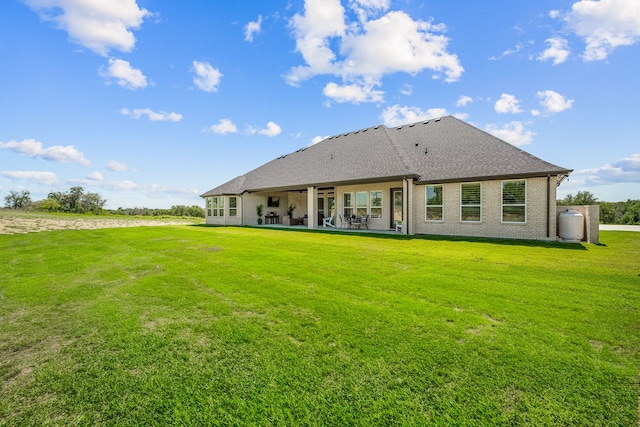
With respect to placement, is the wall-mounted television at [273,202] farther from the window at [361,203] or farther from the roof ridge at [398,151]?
the roof ridge at [398,151]

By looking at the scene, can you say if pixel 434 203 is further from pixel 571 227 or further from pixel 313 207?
pixel 313 207

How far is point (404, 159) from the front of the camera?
1602cm

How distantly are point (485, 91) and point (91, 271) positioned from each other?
19.4 meters

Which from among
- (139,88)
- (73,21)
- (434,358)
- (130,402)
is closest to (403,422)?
(434,358)

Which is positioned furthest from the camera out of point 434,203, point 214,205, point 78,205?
point 78,205

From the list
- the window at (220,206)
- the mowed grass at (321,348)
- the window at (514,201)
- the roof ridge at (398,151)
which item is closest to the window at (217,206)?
the window at (220,206)

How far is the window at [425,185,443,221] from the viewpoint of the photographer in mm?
14367

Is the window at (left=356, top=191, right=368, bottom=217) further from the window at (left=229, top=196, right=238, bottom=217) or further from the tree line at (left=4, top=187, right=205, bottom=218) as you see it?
the tree line at (left=4, top=187, right=205, bottom=218)

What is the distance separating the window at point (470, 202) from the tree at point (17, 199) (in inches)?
3963

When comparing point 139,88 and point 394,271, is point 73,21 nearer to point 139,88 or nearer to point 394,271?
point 139,88

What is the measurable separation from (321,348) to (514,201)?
13402mm

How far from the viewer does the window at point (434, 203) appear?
14367 millimetres

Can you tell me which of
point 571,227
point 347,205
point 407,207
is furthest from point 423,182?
point 571,227

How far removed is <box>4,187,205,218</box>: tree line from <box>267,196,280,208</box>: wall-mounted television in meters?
40.4
